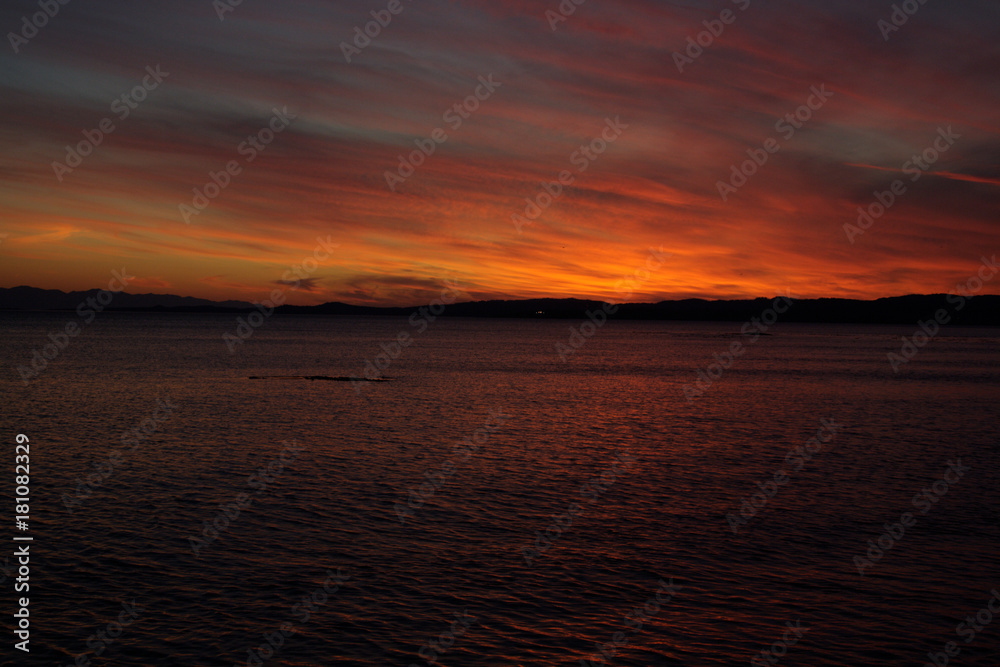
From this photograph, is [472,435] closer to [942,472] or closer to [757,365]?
[942,472]

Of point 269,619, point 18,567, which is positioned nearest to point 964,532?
point 269,619

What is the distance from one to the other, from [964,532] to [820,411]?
28.3 meters

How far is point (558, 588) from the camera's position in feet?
48.3
